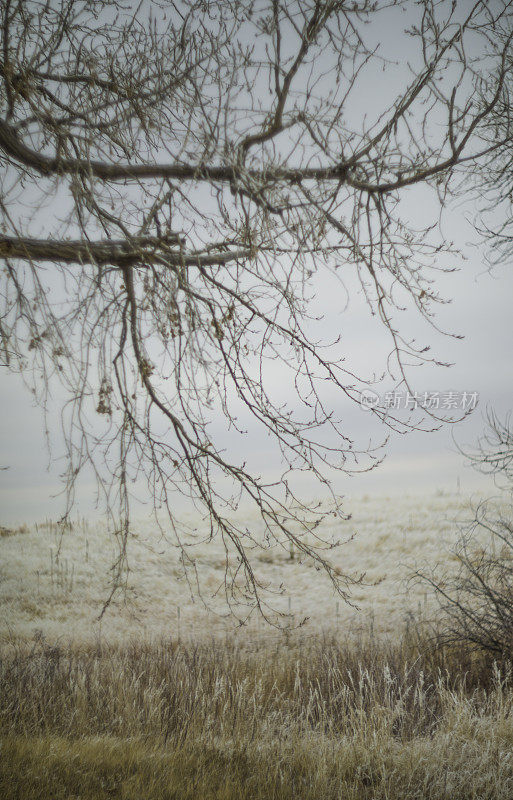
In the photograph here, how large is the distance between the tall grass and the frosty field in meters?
1.52

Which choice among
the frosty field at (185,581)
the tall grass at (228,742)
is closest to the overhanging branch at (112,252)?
the tall grass at (228,742)

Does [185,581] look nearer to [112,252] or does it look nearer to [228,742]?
[228,742]

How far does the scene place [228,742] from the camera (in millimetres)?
3906

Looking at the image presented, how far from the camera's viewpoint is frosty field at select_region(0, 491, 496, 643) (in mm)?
8422

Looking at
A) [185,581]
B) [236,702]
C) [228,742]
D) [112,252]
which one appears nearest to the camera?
[228,742]

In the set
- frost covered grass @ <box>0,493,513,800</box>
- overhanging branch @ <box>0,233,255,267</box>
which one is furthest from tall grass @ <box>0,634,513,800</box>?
overhanging branch @ <box>0,233,255,267</box>

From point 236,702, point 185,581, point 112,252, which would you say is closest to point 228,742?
point 236,702

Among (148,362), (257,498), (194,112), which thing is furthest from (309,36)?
(257,498)

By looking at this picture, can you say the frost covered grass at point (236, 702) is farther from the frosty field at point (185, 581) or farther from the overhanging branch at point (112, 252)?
the overhanging branch at point (112, 252)

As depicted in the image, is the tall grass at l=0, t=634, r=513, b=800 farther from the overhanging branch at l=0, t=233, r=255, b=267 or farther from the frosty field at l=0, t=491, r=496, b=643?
the overhanging branch at l=0, t=233, r=255, b=267

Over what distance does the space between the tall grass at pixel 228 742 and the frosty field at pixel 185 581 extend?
1.52 metres

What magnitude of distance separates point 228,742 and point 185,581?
706cm

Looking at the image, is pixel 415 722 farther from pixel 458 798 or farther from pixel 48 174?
pixel 48 174

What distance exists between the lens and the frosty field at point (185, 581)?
8.42 meters
